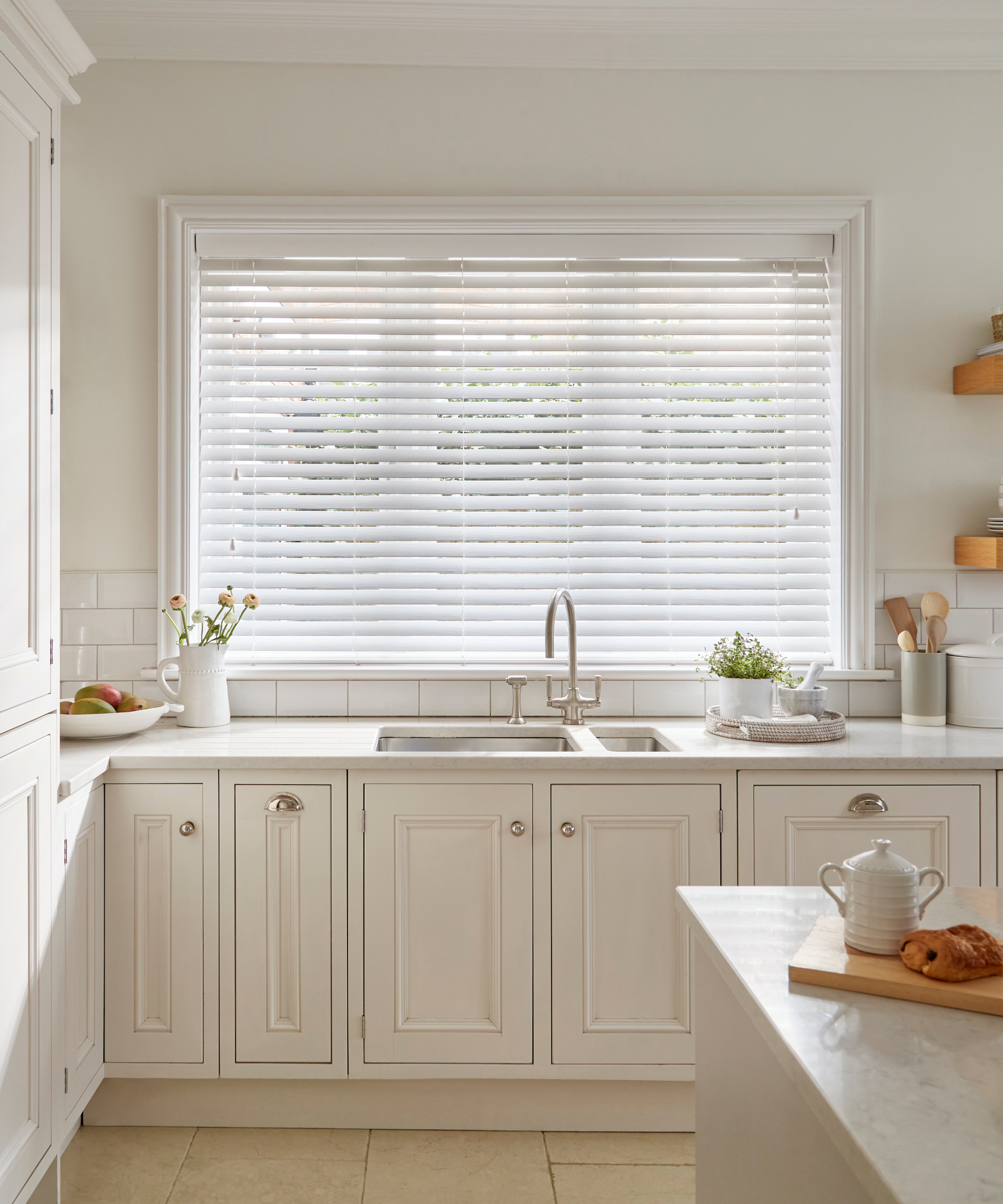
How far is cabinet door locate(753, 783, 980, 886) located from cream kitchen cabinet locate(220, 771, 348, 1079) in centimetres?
105

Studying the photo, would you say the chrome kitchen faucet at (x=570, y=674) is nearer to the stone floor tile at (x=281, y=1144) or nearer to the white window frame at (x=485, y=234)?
the white window frame at (x=485, y=234)

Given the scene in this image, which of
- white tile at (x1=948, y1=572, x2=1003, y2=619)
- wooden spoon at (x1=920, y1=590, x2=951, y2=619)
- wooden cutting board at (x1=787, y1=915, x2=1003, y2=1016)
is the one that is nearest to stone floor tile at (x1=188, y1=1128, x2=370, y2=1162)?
wooden cutting board at (x1=787, y1=915, x2=1003, y2=1016)

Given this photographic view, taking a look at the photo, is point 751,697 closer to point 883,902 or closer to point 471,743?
point 471,743

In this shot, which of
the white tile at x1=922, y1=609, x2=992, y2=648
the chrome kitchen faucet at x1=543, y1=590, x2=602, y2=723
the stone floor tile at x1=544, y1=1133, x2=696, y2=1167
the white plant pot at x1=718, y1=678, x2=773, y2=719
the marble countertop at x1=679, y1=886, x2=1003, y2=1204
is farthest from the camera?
the white tile at x1=922, y1=609, x2=992, y2=648

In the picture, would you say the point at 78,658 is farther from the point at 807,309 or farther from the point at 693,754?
the point at 807,309

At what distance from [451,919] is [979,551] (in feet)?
6.10

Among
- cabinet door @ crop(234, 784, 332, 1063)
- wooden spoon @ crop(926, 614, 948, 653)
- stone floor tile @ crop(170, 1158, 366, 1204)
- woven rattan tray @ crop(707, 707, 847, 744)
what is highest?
wooden spoon @ crop(926, 614, 948, 653)

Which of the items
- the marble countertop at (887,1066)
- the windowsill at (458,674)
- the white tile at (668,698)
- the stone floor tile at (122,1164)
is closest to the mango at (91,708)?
the windowsill at (458,674)

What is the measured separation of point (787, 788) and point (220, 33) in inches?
105

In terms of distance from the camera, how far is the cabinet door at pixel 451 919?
2.31 m

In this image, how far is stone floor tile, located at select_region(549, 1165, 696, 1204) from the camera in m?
2.12

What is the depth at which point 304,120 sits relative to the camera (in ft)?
9.21

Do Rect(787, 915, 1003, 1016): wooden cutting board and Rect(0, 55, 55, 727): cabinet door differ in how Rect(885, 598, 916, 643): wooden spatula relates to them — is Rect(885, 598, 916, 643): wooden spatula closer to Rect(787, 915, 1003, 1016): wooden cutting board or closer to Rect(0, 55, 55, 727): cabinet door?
Rect(787, 915, 1003, 1016): wooden cutting board

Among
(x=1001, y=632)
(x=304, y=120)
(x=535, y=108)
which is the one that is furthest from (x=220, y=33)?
(x=1001, y=632)
